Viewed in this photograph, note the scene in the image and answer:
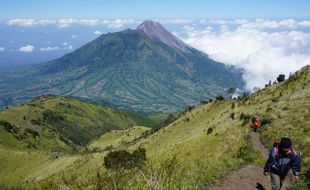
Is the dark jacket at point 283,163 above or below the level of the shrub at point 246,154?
above

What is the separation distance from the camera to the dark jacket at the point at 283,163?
20602mm

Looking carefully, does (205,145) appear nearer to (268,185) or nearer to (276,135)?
(276,135)

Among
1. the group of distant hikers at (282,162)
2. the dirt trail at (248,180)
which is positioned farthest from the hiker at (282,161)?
the dirt trail at (248,180)

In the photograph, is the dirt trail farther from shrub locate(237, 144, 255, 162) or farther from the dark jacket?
the dark jacket

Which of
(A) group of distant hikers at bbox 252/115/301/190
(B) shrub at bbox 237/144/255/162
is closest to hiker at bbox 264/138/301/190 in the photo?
(A) group of distant hikers at bbox 252/115/301/190

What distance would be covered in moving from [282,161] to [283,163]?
4.6 inches

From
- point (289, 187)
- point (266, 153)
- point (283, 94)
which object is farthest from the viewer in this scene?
point (283, 94)

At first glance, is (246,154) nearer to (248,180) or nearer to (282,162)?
(248,180)

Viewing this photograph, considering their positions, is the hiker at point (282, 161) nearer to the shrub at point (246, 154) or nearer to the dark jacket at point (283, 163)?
the dark jacket at point (283, 163)

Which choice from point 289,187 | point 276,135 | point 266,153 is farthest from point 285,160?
point 276,135

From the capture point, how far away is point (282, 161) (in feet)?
67.8

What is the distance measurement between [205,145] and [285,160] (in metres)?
29.1

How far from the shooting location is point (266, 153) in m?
36.8

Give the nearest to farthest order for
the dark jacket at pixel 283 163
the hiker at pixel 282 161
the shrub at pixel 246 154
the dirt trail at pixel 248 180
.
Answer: the hiker at pixel 282 161 → the dark jacket at pixel 283 163 → the dirt trail at pixel 248 180 → the shrub at pixel 246 154
